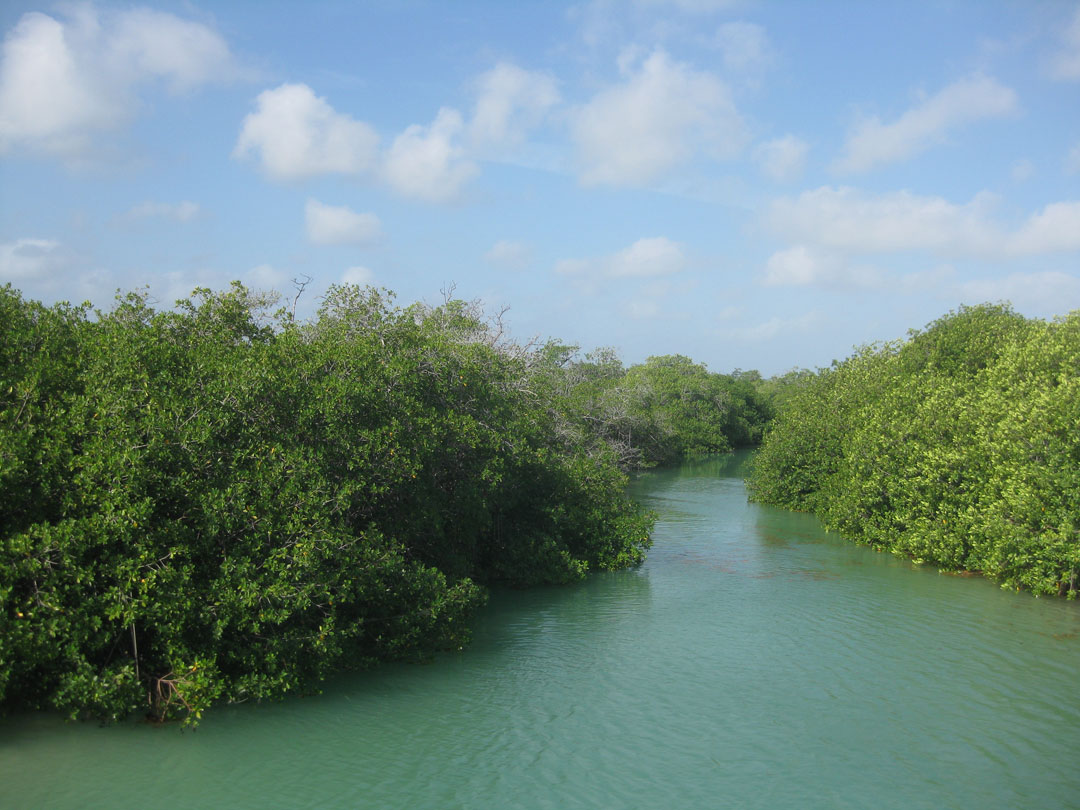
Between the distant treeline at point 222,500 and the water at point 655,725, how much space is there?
66 centimetres

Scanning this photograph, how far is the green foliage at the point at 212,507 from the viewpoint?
9.48m

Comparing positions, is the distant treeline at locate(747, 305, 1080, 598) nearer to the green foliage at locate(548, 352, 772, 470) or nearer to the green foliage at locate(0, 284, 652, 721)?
the green foliage at locate(548, 352, 772, 470)

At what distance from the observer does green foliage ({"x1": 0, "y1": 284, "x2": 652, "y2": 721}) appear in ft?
31.1

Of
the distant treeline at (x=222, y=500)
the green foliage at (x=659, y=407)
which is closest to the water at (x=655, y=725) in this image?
the distant treeline at (x=222, y=500)

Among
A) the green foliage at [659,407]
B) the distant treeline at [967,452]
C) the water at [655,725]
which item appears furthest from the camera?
the green foliage at [659,407]

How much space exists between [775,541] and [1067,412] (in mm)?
9570

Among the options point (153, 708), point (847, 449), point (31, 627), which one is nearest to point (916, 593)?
point (847, 449)

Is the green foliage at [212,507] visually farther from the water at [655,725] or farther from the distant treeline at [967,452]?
the distant treeline at [967,452]

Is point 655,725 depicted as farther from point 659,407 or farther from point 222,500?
point 659,407

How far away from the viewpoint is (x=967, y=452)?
19594 millimetres

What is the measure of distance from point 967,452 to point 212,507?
17.1m

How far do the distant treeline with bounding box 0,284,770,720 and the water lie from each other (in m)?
0.66

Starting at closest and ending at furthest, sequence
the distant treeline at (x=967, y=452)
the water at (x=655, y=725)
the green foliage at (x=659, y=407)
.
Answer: the water at (x=655, y=725), the distant treeline at (x=967, y=452), the green foliage at (x=659, y=407)

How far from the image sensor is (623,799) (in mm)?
9258
